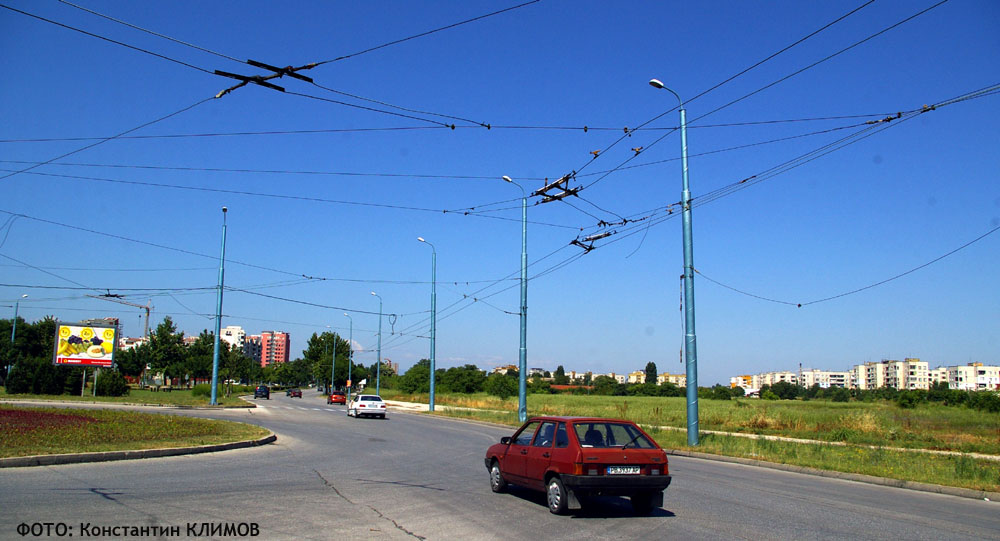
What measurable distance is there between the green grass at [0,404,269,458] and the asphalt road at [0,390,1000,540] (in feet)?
5.24

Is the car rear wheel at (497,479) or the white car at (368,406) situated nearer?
the car rear wheel at (497,479)

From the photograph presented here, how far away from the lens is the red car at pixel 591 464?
919cm

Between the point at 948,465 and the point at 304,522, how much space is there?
1611cm

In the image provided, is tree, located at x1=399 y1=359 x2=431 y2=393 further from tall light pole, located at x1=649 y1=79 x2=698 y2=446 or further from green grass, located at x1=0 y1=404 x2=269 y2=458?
tall light pole, located at x1=649 y1=79 x2=698 y2=446

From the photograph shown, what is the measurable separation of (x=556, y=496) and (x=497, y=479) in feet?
7.31

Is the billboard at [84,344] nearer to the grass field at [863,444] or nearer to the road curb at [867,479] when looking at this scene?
the grass field at [863,444]

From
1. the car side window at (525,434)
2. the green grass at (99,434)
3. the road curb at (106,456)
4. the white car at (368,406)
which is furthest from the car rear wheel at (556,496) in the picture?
the white car at (368,406)

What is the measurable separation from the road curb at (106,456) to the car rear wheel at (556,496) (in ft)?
32.3

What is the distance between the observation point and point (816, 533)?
8500 mm

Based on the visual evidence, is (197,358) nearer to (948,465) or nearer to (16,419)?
(16,419)

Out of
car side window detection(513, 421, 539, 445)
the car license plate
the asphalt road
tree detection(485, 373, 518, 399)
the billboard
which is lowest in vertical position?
tree detection(485, 373, 518, 399)

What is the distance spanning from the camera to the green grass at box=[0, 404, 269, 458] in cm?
1484

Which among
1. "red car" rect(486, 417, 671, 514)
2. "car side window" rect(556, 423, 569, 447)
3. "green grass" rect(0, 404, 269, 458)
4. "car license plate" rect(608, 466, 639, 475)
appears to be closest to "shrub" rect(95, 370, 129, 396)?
"green grass" rect(0, 404, 269, 458)

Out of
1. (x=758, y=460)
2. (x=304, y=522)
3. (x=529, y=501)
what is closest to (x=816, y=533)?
(x=529, y=501)
